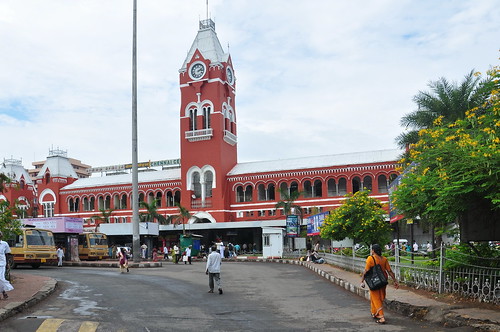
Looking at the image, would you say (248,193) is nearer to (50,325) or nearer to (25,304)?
(25,304)

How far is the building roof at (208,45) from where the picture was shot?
55.2 m

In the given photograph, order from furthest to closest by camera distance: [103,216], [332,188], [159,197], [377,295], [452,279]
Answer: [159,197] → [103,216] → [332,188] → [452,279] → [377,295]

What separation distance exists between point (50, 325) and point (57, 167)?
2364 inches

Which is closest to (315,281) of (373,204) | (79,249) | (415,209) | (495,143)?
(373,204)

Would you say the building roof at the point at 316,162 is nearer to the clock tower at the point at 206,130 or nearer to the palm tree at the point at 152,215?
the clock tower at the point at 206,130

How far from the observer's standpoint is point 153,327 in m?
8.41

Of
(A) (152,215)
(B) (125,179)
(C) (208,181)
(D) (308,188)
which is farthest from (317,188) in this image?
(B) (125,179)

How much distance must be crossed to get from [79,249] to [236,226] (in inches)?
638

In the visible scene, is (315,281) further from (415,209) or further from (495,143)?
(495,143)

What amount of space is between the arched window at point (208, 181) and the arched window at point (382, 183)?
16619mm

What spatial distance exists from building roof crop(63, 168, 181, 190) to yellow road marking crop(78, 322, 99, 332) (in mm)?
47895

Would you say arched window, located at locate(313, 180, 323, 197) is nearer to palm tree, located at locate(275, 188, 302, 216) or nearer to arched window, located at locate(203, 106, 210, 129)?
palm tree, located at locate(275, 188, 302, 216)

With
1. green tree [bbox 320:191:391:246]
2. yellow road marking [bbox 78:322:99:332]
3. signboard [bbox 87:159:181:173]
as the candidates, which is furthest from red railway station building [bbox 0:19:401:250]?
yellow road marking [bbox 78:322:99:332]

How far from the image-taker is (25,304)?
418 inches
